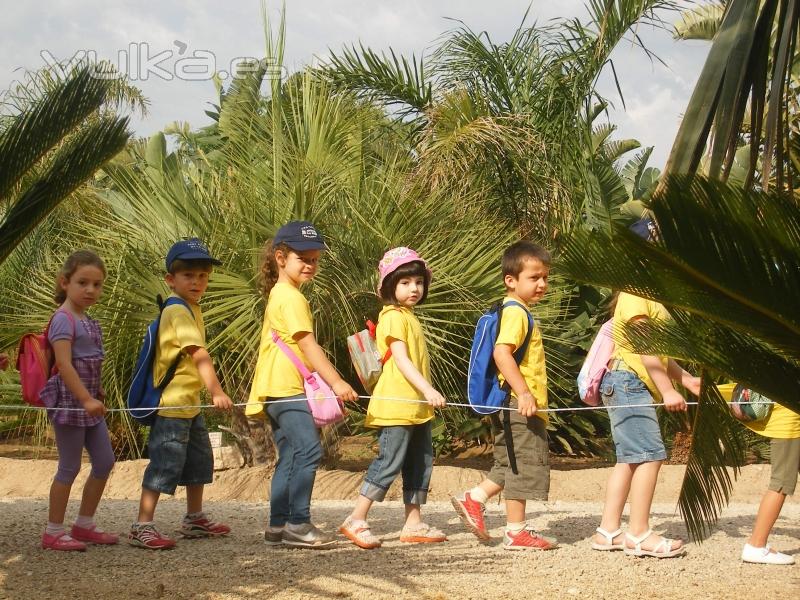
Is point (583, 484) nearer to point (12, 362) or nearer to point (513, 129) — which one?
point (513, 129)

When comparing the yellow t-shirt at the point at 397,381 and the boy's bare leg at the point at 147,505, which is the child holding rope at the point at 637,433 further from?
the boy's bare leg at the point at 147,505

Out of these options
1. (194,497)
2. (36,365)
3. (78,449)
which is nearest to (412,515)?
(194,497)

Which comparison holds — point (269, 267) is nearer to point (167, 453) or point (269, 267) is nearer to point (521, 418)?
point (167, 453)

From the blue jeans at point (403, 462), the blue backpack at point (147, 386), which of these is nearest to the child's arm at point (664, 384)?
the blue jeans at point (403, 462)

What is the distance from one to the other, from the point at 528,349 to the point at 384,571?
1323mm

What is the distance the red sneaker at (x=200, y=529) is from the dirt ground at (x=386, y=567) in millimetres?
87

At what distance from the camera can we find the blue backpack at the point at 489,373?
483 centimetres

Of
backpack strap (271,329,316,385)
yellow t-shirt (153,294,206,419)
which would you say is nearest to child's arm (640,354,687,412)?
backpack strap (271,329,316,385)

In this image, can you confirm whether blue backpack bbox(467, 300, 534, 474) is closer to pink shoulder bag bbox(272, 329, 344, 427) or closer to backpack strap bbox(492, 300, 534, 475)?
backpack strap bbox(492, 300, 534, 475)

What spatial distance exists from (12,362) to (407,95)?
4778mm

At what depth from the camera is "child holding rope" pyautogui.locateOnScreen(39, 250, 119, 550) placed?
464cm

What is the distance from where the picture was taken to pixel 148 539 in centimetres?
469

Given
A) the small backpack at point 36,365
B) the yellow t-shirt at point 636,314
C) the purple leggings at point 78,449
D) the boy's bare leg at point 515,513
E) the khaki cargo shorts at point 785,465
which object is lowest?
the boy's bare leg at point 515,513

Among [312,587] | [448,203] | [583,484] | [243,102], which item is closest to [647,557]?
[312,587]
